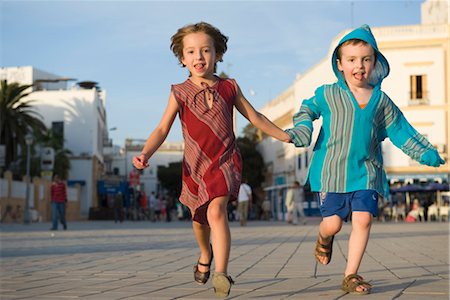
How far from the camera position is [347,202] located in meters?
6.08

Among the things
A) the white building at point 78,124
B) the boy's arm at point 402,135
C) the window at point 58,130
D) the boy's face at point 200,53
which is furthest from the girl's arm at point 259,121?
the white building at point 78,124

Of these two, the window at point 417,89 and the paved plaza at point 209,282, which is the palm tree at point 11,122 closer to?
the window at point 417,89

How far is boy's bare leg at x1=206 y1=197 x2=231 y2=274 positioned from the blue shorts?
0.88 metres

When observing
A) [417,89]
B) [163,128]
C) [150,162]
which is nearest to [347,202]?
[163,128]

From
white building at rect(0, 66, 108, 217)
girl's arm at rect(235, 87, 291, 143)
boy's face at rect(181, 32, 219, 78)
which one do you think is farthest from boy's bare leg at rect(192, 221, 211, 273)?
white building at rect(0, 66, 108, 217)

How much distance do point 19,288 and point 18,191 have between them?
34.8 m

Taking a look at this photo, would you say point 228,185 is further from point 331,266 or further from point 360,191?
point 331,266

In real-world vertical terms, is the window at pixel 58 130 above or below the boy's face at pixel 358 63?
above

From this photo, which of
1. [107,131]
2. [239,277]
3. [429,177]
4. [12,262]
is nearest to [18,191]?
[429,177]

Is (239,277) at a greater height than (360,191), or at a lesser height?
lesser

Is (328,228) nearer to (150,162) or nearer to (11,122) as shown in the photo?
(11,122)

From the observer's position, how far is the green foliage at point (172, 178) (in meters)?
89.4

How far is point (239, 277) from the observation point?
24.1ft

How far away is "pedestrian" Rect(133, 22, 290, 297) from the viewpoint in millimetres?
5582
